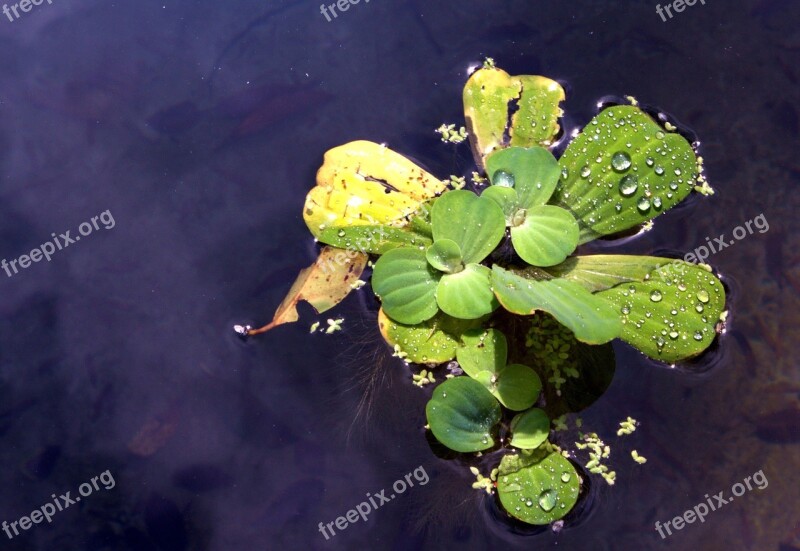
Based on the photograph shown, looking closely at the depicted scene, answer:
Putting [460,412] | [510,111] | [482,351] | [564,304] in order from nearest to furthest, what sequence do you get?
[564,304] < [460,412] < [482,351] < [510,111]

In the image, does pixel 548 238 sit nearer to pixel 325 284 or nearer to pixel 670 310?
pixel 670 310

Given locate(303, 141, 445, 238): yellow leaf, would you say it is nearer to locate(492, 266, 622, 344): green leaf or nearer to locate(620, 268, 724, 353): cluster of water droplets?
locate(492, 266, 622, 344): green leaf

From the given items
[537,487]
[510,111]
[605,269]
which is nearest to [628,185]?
[605,269]

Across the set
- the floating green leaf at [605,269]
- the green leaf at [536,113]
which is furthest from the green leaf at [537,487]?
the green leaf at [536,113]

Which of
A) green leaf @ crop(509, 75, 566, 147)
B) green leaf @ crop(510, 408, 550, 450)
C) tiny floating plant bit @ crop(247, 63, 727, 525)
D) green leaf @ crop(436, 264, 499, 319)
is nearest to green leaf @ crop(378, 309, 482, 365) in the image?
tiny floating plant bit @ crop(247, 63, 727, 525)

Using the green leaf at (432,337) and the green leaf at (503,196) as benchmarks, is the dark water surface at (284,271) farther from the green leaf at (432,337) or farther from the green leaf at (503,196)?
the green leaf at (503,196)
